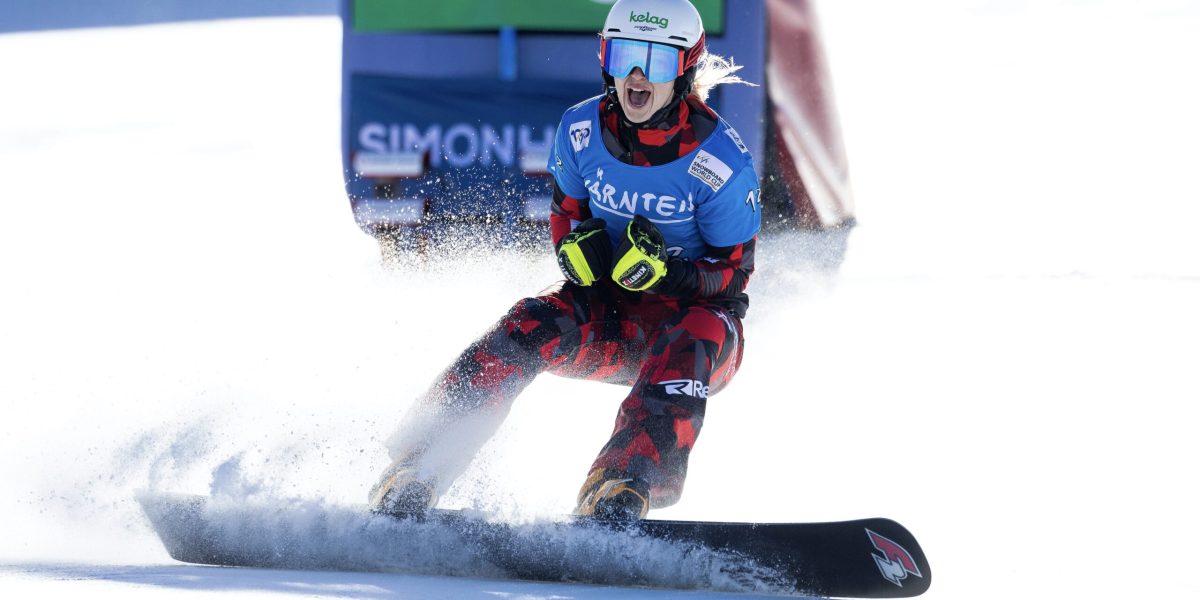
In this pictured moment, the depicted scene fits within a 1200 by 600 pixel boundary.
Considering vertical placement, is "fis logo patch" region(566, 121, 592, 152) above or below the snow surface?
above

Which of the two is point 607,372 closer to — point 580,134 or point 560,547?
point 580,134

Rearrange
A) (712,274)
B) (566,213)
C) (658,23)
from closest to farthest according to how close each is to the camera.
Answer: (658,23), (712,274), (566,213)

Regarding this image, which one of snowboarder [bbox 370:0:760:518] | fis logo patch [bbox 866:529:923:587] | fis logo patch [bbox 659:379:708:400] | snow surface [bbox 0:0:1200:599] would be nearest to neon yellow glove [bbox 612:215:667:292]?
snowboarder [bbox 370:0:760:518]

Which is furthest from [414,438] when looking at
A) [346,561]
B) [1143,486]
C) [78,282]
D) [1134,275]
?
[1134,275]

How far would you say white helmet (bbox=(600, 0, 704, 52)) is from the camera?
3.71 meters

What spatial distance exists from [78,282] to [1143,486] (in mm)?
4987

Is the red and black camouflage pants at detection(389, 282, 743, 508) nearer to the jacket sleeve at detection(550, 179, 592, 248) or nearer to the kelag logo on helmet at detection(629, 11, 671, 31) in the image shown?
the jacket sleeve at detection(550, 179, 592, 248)

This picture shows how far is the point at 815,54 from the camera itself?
8.46 m

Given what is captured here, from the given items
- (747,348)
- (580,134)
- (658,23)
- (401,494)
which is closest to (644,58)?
(658,23)

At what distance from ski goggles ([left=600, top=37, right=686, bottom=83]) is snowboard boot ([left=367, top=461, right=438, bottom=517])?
1.31m

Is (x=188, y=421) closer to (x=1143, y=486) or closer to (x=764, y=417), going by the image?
(x=764, y=417)

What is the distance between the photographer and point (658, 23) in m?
3.72

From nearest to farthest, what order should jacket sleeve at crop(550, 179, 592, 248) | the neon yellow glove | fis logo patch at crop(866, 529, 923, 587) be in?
1. fis logo patch at crop(866, 529, 923, 587)
2. the neon yellow glove
3. jacket sleeve at crop(550, 179, 592, 248)

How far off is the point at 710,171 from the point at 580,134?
46cm
